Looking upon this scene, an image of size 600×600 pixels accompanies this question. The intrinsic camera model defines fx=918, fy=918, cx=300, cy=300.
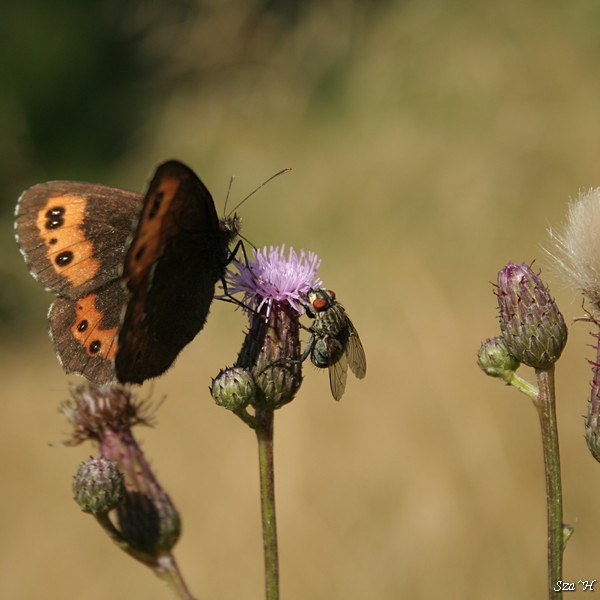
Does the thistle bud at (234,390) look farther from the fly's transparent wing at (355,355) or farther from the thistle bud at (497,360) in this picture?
the thistle bud at (497,360)

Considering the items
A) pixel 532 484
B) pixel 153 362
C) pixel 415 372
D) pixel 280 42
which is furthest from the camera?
pixel 280 42

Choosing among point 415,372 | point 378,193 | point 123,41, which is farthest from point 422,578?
point 123,41

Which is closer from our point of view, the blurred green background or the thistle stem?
the thistle stem

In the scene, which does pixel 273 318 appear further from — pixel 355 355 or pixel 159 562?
pixel 159 562

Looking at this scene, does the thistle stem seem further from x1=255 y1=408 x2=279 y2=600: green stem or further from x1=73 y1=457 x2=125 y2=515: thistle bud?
x1=255 y1=408 x2=279 y2=600: green stem

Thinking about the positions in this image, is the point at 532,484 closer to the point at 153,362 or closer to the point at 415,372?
the point at 415,372

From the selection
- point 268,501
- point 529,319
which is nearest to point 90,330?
point 268,501

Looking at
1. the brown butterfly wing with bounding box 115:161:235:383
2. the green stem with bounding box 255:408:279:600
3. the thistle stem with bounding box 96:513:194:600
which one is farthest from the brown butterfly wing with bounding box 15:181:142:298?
the green stem with bounding box 255:408:279:600
